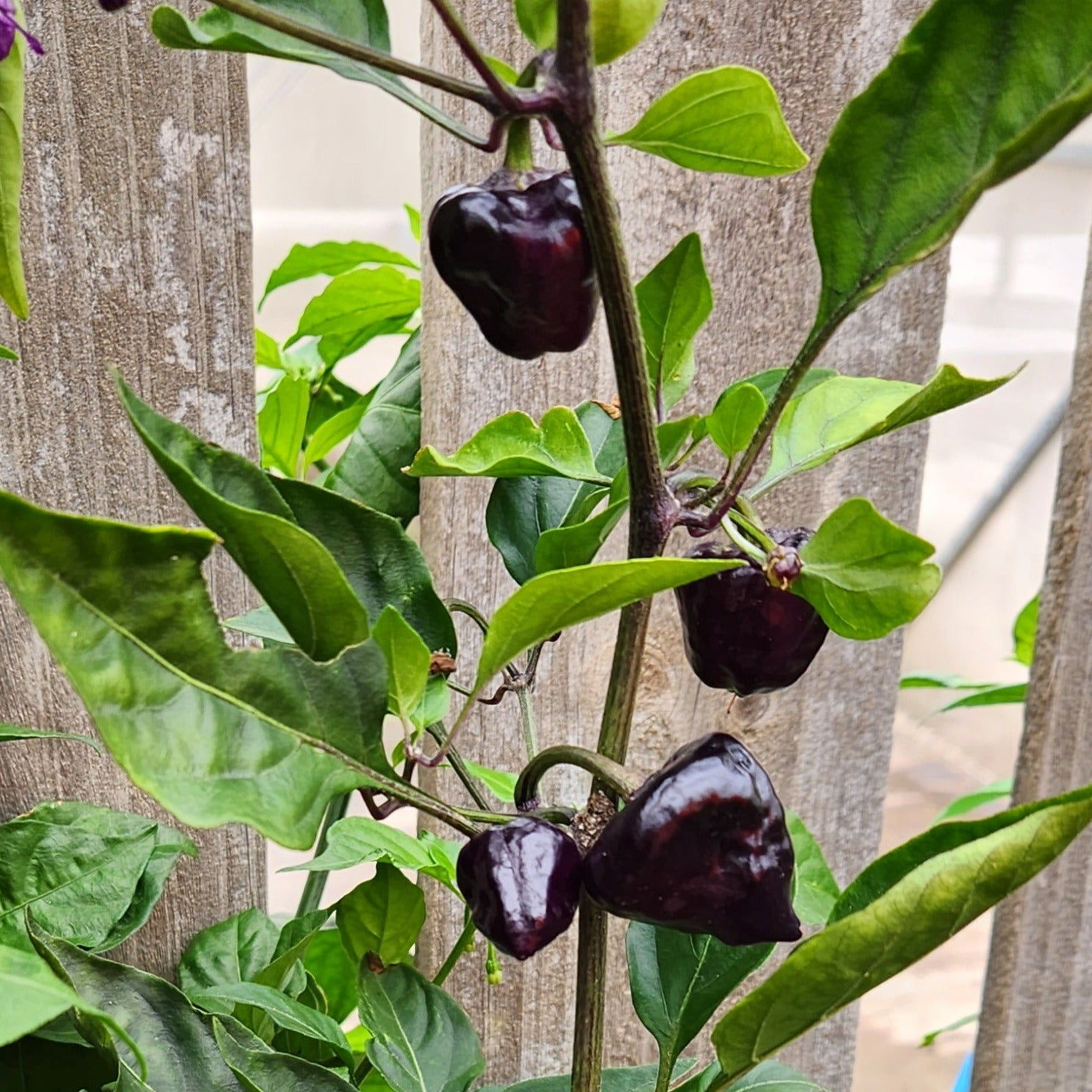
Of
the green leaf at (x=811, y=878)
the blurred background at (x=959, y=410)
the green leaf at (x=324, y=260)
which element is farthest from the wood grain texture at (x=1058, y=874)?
the blurred background at (x=959, y=410)

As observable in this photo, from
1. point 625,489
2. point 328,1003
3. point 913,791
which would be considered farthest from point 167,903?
point 913,791

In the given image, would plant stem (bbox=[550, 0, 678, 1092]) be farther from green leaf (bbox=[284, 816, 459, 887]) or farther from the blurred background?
the blurred background

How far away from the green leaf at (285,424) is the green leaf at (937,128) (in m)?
0.37

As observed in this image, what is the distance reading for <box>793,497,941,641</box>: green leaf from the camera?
0.73 ft

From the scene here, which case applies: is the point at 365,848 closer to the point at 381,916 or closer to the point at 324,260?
the point at 381,916

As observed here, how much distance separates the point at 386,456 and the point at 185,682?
33 centimetres

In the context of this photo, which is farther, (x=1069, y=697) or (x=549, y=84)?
(x=1069, y=697)

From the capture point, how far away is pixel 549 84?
0.66ft

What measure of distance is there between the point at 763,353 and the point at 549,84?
35 cm

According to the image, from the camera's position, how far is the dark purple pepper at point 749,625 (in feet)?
0.83

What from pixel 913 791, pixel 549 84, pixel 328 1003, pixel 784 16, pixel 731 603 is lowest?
pixel 913 791

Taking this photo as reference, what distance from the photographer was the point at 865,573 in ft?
0.76

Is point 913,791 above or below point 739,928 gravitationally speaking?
below

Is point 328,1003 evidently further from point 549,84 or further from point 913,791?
point 913,791
